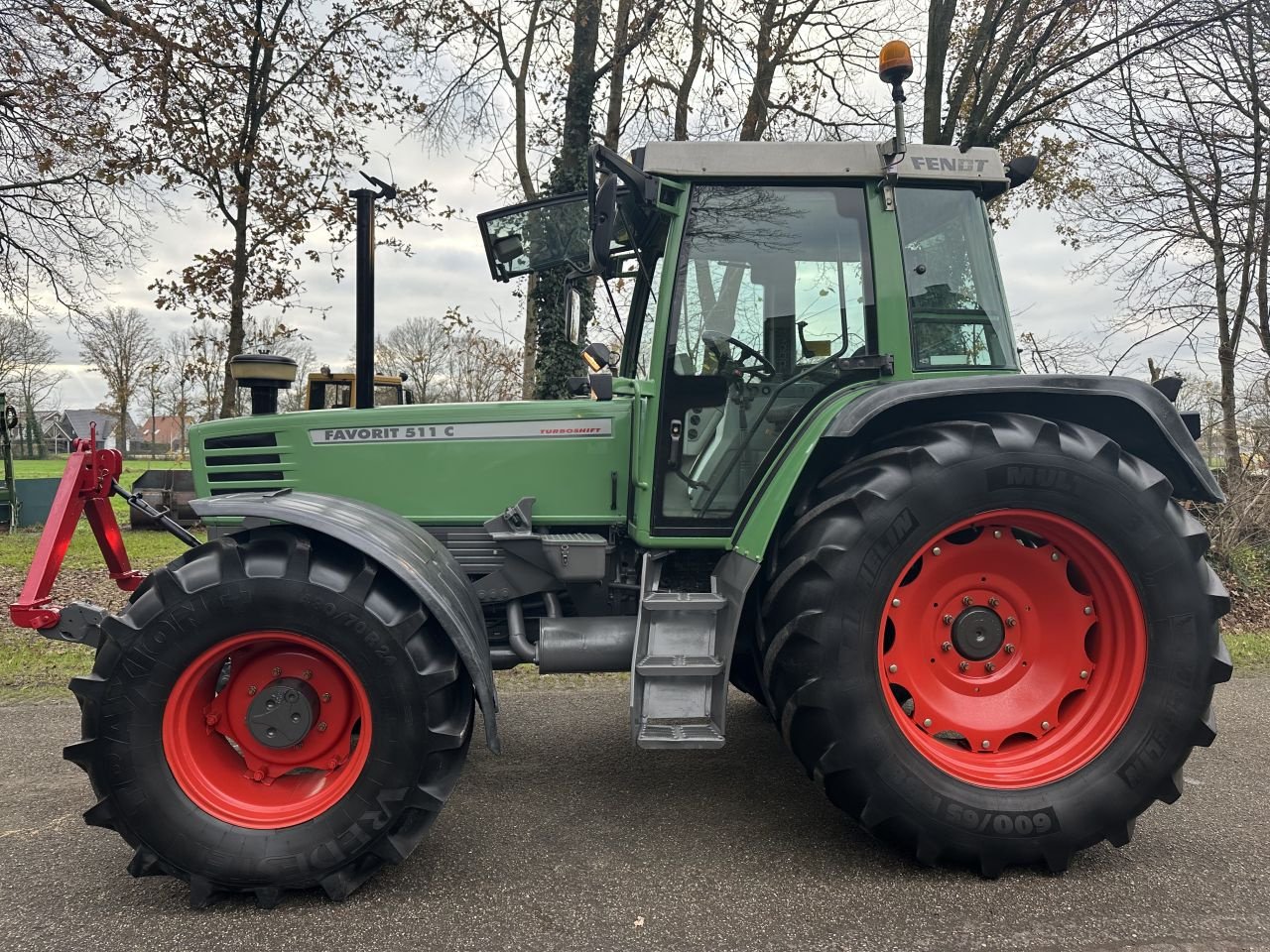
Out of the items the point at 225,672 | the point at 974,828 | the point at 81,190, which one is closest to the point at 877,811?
the point at 974,828

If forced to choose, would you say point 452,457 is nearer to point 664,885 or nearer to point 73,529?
point 73,529

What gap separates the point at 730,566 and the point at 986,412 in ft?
3.41

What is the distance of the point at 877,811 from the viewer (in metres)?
2.46

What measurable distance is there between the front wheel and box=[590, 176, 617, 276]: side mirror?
3.53ft

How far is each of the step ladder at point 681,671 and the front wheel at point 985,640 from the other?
7.4 inches

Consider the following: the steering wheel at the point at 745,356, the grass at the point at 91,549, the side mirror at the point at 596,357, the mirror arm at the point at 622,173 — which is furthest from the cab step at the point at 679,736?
the grass at the point at 91,549

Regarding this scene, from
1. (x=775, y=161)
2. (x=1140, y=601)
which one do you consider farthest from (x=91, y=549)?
(x=1140, y=601)

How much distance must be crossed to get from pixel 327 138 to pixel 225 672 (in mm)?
9572

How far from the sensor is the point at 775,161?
9.49ft

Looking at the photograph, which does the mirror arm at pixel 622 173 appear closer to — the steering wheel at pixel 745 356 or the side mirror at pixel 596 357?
the steering wheel at pixel 745 356

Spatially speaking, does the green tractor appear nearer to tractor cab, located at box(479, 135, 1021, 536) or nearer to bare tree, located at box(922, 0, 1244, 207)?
tractor cab, located at box(479, 135, 1021, 536)

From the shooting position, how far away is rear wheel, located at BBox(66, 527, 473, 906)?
232 centimetres

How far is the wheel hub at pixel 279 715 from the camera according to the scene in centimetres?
247

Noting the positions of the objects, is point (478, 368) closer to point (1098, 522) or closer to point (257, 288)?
point (257, 288)
